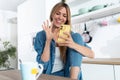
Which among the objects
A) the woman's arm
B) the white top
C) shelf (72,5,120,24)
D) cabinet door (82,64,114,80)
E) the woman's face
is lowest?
cabinet door (82,64,114,80)

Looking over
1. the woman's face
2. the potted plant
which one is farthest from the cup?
the potted plant

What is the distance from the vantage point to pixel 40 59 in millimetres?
1098

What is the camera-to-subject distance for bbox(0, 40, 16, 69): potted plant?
4168mm

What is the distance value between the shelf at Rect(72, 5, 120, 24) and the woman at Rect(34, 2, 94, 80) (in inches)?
40.5

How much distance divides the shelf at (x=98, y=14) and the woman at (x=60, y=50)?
1029mm

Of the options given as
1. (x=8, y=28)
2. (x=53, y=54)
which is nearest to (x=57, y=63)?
(x=53, y=54)

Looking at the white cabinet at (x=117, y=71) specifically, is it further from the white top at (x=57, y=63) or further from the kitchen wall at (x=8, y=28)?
the kitchen wall at (x=8, y=28)

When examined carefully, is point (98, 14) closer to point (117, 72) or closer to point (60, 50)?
point (117, 72)

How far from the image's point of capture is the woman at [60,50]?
41.0 inches

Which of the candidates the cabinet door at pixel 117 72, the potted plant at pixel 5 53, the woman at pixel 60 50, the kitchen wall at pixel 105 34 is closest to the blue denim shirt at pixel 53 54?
the woman at pixel 60 50

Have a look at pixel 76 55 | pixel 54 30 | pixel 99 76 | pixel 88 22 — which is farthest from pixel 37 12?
pixel 76 55

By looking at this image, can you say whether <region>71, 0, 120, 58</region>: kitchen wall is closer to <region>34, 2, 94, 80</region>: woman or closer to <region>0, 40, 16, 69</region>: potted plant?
<region>34, 2, 94, 80</region>: woman

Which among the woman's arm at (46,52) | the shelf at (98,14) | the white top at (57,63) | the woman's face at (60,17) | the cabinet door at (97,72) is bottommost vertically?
the cabinet door at (97,72)

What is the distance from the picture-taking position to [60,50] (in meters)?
1.12
